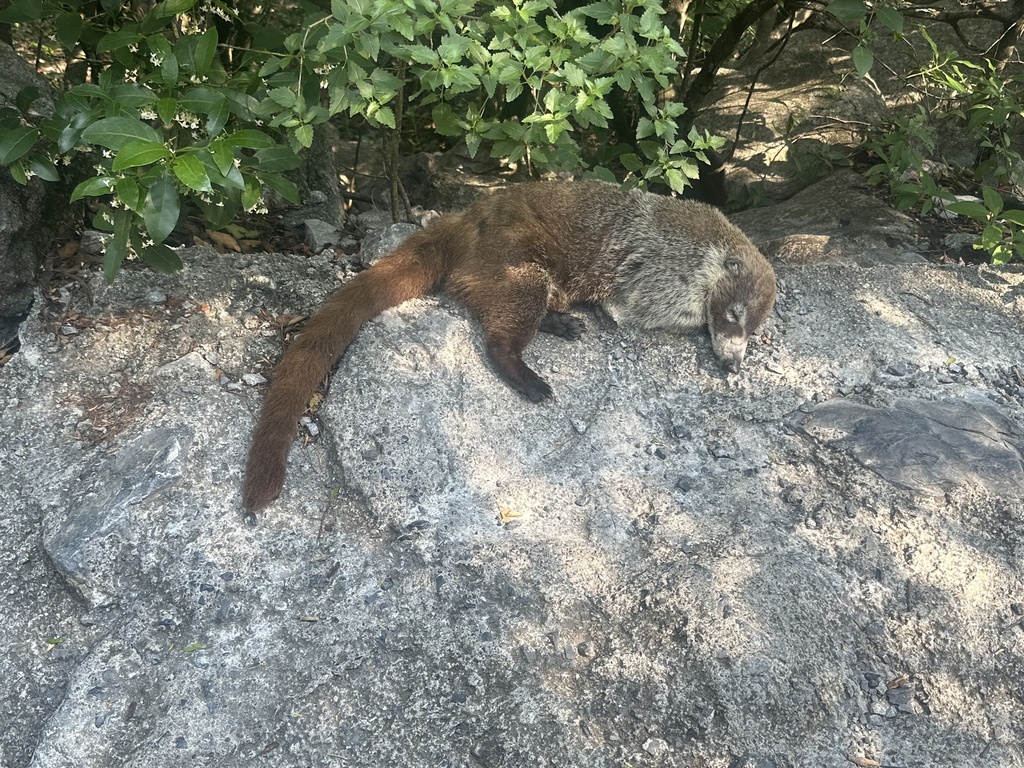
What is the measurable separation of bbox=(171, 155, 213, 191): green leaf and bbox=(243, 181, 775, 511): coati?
116cm

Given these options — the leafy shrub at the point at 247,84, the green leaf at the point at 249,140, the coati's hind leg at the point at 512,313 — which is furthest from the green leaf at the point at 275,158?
the coati's hind leg at the point at 512,313

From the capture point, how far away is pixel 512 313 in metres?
4.27

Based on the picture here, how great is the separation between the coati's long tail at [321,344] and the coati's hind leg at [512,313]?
0.91ft

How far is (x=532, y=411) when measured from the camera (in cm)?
395

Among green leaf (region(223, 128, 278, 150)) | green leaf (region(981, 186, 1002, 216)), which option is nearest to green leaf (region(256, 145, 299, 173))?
green leaf (region(223, 128, 278, 150))

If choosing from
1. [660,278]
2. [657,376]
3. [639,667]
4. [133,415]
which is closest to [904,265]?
[660,278]

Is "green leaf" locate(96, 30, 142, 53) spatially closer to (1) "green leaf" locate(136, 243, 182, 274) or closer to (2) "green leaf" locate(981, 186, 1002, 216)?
(1) "green leaf" locate(136, 243, 182, 274)

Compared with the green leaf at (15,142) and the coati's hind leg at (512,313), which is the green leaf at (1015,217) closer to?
the coati's hind leg at (512,313)

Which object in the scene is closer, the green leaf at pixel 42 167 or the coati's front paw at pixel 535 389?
the green leaf at pixel 42 167

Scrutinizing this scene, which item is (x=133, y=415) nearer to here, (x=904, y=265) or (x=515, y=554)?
(x=515, y=554)

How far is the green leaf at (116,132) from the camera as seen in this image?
2.81 m

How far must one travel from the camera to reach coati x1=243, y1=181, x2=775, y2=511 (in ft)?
13.5

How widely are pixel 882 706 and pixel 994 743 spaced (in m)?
0.38

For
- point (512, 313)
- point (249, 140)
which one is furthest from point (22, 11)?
point (512, 313)
